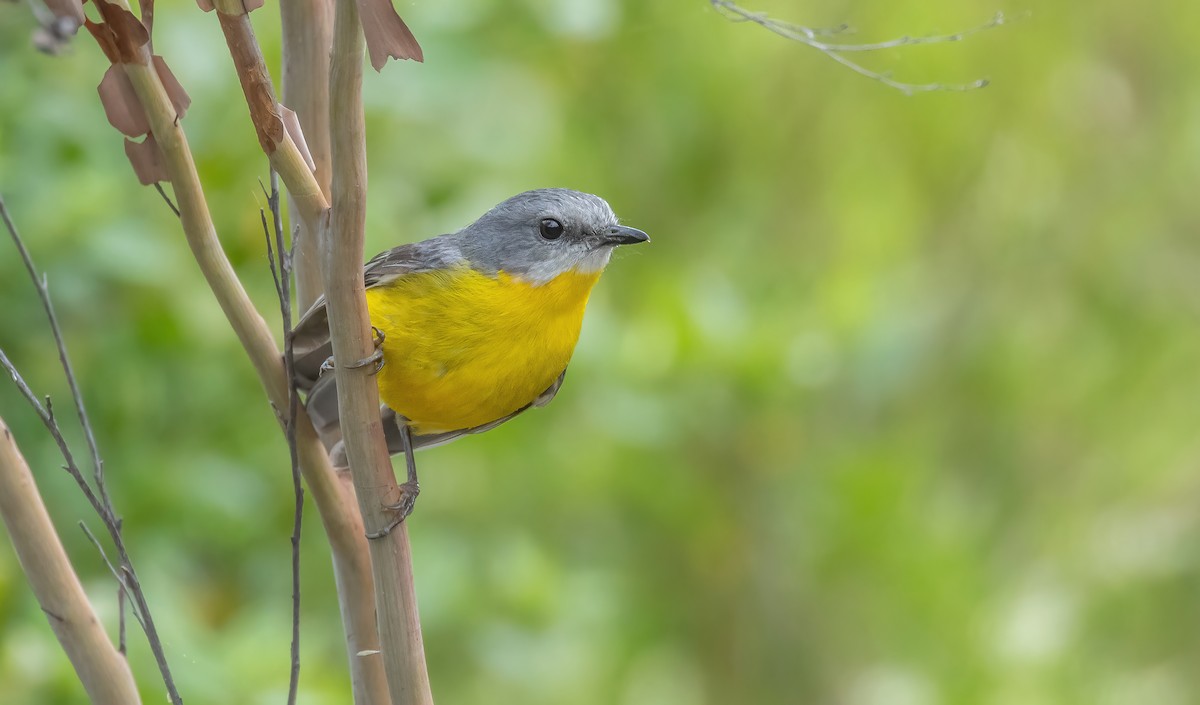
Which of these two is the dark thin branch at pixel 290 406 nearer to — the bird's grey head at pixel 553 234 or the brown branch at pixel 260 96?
the brown branch at pixel 260 96

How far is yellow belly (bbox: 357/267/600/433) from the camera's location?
2.10 metres

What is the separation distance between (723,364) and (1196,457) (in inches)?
89.2

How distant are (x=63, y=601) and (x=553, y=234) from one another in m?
1.23

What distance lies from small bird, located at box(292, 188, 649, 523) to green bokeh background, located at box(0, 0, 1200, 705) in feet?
1.72

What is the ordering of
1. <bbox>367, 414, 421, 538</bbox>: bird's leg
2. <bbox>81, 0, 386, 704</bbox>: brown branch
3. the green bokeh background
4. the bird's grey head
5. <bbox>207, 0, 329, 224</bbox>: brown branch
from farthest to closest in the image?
the green bokeh background → the bird's grey head → <bbox>367, 414, 421, 538</bbox>: bird's leg → <bbox>81, 0, 386, 704</bbox>: brown branch → <bbox>207, 0, 329, 224</bbox>: brown branch

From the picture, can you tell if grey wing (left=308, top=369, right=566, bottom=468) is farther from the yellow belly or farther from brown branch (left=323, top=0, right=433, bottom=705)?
brown branch (left=323, top=0, right=433, bottom=705)

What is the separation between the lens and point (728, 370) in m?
3.58

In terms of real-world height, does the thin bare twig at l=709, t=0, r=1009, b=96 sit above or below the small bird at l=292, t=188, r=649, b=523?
above

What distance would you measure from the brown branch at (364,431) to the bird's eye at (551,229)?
999mm

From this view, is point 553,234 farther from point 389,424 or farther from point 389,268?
point 389,424

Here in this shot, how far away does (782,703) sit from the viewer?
424 cm

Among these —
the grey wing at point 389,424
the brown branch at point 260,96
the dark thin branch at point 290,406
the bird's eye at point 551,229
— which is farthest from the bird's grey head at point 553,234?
the brown branch at point 260,96

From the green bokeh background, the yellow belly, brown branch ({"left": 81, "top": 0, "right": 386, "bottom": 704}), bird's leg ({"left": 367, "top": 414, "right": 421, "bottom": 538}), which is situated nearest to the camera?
brown branch ({"left": 81, "top": 0, "right": 386, "bottom": 704})

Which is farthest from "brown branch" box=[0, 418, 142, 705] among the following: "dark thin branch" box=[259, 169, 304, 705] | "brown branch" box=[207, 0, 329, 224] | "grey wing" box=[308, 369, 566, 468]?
"grey wing" box=[308, 369, 566, 468]
